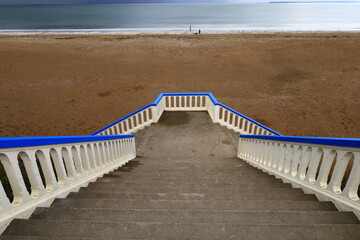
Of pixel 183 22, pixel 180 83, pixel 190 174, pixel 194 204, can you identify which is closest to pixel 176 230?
pixel 194 204

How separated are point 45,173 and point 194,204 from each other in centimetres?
178

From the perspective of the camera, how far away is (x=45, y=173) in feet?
8.63

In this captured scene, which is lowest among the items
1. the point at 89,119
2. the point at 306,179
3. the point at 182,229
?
the point at 89,119

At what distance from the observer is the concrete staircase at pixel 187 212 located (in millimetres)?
1996

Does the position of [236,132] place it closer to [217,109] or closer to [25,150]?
[217,109]

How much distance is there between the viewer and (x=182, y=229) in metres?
2.07

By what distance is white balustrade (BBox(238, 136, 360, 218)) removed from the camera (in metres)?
2.35

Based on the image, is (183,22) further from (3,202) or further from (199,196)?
(3,202)

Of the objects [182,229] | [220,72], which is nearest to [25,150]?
[182,229]

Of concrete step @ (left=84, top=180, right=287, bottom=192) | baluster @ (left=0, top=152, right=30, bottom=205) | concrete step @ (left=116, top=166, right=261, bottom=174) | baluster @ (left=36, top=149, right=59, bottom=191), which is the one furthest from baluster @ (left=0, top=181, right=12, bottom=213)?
concrete step @ (left=116, top=166, right=261, bottom=174)

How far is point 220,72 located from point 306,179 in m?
16.0

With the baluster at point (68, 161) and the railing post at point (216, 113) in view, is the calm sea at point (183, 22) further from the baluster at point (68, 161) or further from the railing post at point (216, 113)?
the baluster at point (68, 161)

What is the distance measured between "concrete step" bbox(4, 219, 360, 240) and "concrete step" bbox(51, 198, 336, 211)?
0.57 meters

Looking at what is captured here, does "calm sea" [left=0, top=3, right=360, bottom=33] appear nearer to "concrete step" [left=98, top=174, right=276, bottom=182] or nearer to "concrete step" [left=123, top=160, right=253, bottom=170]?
"concrete step" [left=123, top=160, right=253, bottom=170]
